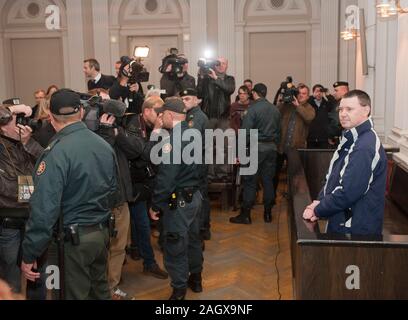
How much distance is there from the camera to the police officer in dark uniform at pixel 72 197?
9.35ft

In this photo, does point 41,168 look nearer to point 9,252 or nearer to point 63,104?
point 63,104

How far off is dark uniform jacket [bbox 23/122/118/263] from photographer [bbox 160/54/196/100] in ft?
11.2

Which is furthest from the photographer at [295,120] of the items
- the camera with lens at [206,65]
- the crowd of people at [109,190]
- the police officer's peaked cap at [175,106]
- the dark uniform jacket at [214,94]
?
the police officer's peaked cap at [175,106]

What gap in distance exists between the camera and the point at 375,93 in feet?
24.0

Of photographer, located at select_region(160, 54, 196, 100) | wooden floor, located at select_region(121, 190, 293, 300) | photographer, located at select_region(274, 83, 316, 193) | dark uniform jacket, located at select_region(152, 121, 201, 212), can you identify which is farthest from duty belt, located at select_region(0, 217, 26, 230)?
photographer, located at select_region(274, 83, 316, 193)

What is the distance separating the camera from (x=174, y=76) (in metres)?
6.45

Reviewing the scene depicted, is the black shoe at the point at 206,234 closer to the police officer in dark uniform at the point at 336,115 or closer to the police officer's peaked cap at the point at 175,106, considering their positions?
the police officer's peaked cap at the point at 175,106

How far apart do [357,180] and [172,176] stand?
4.76 ft

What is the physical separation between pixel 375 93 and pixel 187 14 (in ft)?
17.9

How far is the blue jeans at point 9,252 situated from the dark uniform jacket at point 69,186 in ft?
1.81

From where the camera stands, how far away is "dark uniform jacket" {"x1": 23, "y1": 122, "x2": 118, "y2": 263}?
2.84m

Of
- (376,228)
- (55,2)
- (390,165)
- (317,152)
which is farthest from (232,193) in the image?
(55,2)

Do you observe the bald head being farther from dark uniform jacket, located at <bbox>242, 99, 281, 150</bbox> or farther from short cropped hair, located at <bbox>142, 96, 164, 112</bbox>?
short cropped hair, located at <bbox>142, 96, 164, 112</bbox>
